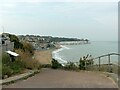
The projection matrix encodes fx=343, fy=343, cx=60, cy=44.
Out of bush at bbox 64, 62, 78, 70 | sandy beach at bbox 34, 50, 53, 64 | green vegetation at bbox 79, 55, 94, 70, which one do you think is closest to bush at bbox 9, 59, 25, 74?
bush at bbox 64, 62, 78, 70

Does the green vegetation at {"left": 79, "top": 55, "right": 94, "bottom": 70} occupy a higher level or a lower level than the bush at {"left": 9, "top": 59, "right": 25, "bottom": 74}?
lower

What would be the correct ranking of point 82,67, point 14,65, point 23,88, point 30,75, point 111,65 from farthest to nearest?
point 82,67
point 111,65
point 14,65
point 30,75
point 23,88

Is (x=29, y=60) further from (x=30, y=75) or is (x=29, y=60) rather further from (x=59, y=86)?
(x=59, y=86)

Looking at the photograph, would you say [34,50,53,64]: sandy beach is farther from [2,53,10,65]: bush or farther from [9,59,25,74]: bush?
[2,53,10,65]: bush

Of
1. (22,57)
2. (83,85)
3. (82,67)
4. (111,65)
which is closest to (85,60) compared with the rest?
(82,67)

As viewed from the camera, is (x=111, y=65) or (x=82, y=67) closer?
(x=111, y=65)

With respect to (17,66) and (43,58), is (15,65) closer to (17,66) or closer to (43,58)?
(17,66)

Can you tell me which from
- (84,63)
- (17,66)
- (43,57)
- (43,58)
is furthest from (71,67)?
(43,57)

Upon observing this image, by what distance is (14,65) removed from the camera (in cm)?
1723

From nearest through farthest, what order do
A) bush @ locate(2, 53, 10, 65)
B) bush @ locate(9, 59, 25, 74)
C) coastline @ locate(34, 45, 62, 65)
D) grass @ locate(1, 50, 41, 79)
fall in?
1. grass @ locate(1, 50, 41, 79)
2. bush @ locate(9, 59, 25, 74)
3. bush @ locate(2, 53, 10, 65)
4. coastline @ locate(34, 45, 62, 65)

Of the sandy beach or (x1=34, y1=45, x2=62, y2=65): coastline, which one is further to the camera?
the sandy beach

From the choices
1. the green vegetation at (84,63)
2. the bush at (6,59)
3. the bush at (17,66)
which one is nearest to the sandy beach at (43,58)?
the green vegetation at (84,63)

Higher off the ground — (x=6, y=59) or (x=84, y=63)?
(x=6, y=59)

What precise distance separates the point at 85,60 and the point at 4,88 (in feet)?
34.6
